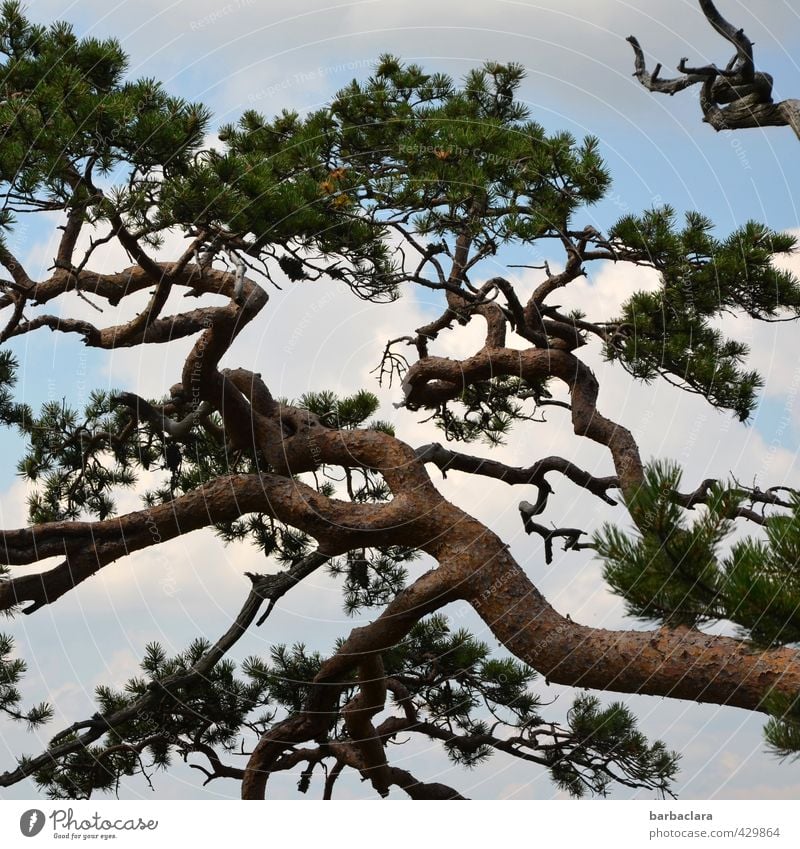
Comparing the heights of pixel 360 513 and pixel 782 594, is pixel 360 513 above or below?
above

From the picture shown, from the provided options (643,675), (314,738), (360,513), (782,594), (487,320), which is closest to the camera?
(782,594)

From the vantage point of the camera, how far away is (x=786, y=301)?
17.3ft

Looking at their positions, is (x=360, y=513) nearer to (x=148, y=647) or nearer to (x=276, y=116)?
(x=148, y=647)

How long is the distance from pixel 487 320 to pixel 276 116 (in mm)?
1742

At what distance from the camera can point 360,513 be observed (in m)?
4.73

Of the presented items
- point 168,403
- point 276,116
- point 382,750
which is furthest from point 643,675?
point 276,116

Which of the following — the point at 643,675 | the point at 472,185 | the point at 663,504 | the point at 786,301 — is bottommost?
the point at 643,675

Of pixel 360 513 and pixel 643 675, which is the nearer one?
pixel 643 675

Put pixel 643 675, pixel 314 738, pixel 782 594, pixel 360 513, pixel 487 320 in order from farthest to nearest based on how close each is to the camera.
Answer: pixel 487 320, pixel 314 738, pixel 360 513, pixel 643 675, pixel 782 594

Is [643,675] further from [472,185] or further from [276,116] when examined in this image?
[276,116]

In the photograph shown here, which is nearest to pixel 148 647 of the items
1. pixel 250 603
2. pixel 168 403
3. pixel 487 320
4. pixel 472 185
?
pixel 250 603
